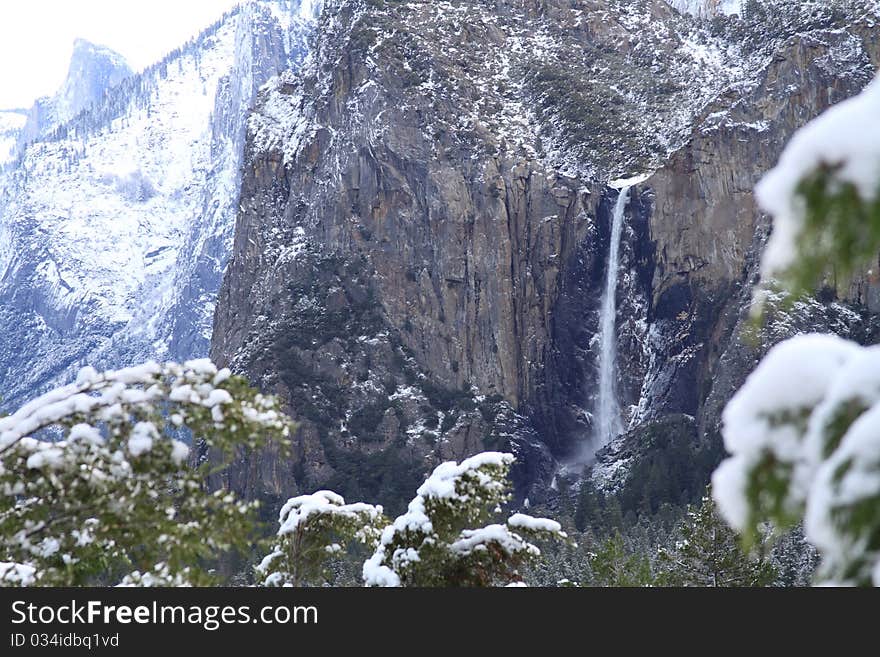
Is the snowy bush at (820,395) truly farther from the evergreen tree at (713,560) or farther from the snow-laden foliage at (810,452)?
the evergreen tree at (713,560)

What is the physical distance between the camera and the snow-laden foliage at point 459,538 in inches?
650

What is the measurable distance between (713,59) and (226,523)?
138782mm

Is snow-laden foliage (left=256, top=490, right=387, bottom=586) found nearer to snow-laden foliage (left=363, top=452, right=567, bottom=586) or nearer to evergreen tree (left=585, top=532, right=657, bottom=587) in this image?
snow-laden foliage (left=363, top=452, right=567, bottom=586)

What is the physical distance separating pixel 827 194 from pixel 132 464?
7.05 meters

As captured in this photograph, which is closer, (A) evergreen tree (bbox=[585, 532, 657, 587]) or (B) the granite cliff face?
(A) evergreen tree (bbox=[585, 532, 657, 587])

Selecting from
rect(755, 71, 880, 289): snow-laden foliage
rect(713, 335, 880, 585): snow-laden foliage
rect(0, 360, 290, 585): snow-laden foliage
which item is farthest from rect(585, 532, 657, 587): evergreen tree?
rect(755, 71, 880, 289): snow-laden foliage

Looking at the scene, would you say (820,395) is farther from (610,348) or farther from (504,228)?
(504,228)

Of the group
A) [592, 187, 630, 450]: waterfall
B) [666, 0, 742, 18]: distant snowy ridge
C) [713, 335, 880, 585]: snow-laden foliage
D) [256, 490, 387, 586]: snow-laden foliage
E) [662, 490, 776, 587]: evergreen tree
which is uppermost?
[666, 0, 742, 18]: distant snowy ridge

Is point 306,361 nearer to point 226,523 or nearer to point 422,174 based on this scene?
point 422,174

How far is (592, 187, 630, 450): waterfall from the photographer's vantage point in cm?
12788

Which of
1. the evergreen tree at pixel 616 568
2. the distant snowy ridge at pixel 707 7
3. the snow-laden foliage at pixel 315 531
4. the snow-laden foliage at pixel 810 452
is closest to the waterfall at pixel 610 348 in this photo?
the distant snowy ridge at pixel 707 7

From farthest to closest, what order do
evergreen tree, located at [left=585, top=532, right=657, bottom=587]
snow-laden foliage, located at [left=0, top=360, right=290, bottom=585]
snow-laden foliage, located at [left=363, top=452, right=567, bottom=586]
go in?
evergreen tree, located at [left=585, top=532, right=657, bottom=587] → snow-laden foliage, located at [left=363, top=452, right=567, bottom=586] → snow-laden foliage, located at [left=0, top=360, right=290, bottom=585]

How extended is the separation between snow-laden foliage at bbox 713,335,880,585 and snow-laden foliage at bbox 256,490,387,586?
47.8 ft

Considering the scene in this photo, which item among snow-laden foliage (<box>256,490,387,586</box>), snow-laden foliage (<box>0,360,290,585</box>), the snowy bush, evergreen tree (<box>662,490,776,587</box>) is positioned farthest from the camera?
evergreen tree (<box>662,490,776,587</box>)
